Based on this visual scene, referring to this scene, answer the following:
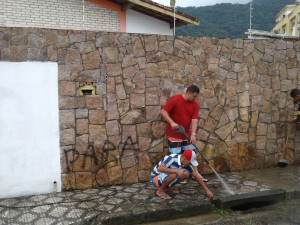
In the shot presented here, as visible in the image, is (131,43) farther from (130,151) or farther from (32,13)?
(32,13)

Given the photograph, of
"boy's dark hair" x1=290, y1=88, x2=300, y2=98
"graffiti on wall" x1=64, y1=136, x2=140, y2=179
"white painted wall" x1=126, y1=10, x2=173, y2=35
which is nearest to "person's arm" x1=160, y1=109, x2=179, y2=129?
"graffiti on wall" x1=64, y1=136, x2=140, y2=179

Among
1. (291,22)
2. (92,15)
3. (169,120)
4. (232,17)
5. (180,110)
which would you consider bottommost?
(169,120)

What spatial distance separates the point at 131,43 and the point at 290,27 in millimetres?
24478

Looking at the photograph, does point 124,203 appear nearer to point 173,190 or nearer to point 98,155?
point 173,190

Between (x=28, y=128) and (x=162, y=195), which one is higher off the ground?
(x=28, y=128)

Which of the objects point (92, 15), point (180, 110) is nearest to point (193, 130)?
point (180, 110)

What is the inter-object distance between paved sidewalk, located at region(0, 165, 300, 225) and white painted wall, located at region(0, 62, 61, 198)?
302mm

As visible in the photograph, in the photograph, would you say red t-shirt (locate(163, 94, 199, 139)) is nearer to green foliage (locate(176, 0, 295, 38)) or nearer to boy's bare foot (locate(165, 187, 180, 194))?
boy's bare foot (locate(165, 187, 180, 194))

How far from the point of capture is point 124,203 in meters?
5.26

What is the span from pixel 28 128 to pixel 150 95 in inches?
90.6

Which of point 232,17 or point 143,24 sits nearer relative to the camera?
point 143,24

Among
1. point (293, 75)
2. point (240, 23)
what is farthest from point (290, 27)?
point (293, 75)

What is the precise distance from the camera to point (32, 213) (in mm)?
4887

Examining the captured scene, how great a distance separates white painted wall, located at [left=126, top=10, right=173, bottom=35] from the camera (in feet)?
33.7
